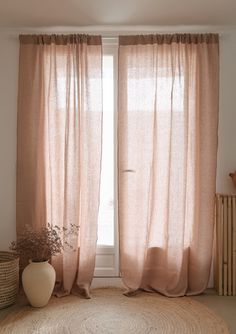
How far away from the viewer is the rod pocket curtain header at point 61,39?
11.0ft

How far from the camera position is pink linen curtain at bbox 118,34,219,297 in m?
3.29

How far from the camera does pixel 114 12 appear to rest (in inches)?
121

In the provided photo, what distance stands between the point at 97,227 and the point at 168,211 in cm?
68

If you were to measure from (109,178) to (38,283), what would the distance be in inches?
45.9

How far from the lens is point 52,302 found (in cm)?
312

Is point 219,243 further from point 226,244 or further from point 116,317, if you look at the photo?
point 116,317

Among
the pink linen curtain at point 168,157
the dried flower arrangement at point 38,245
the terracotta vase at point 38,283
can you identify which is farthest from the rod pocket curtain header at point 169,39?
the terracotta vase at point 38,283

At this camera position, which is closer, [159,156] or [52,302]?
[52,302]

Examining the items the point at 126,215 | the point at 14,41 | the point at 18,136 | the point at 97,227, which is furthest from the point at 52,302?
the point at 14,41

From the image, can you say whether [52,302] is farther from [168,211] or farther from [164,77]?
[164,77]

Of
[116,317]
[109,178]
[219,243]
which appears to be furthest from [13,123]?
[219,243]

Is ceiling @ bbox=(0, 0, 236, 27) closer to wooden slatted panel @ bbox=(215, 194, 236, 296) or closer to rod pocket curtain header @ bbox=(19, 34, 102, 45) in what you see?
rod pocket curtain header @ bbox=(19, 34, 102, 45)

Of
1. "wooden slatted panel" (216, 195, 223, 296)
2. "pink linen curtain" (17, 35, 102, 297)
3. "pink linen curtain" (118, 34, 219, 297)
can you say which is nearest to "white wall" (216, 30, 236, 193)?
"pink linen curtain" (118, 34, 219, 297)

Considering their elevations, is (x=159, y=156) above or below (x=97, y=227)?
above
